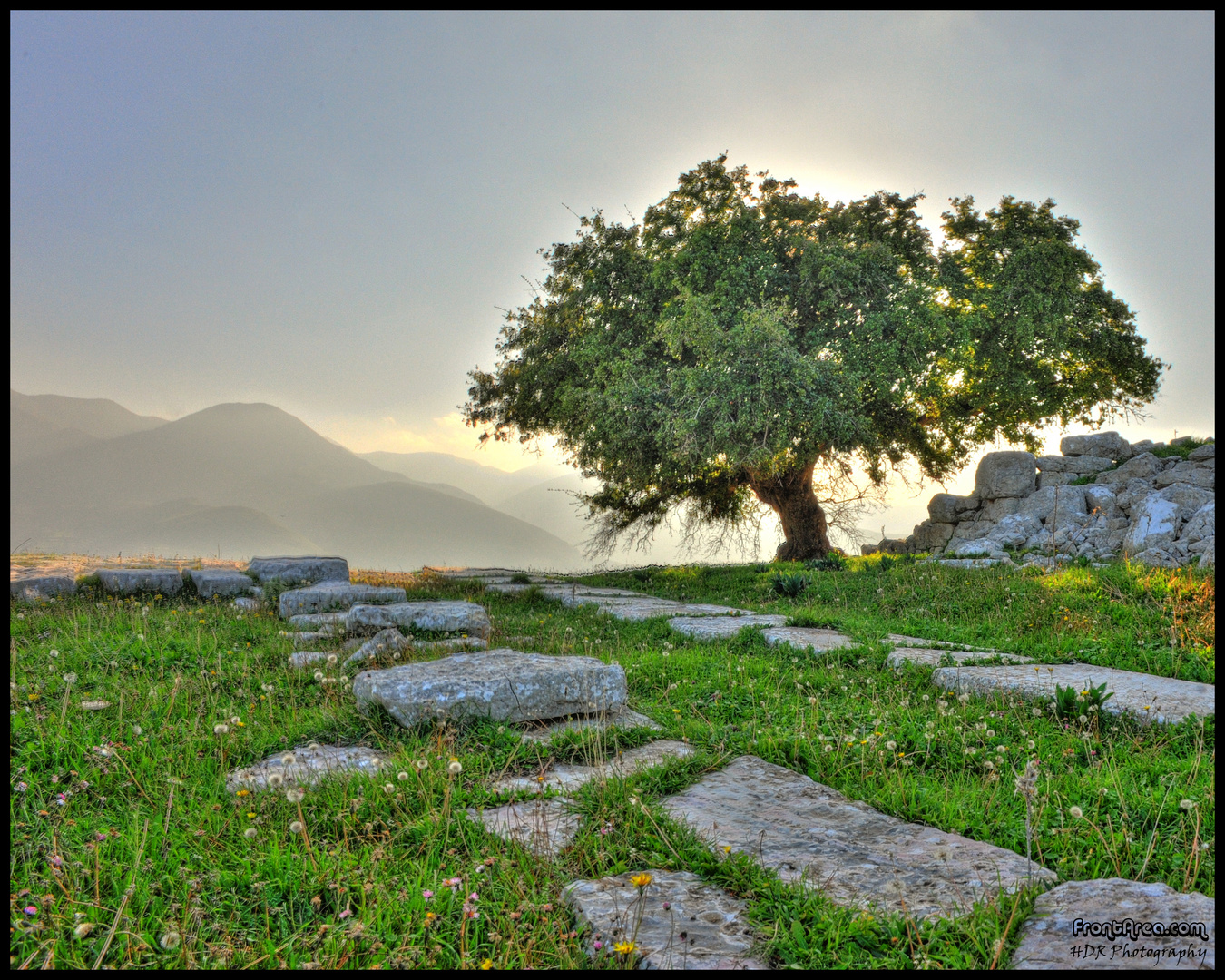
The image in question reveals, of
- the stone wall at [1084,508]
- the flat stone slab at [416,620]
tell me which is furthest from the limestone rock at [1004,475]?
the flat stone slab at [416,620]

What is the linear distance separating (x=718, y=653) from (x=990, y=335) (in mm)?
14941

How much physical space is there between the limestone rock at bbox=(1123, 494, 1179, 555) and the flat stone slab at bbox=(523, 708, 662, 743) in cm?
1423

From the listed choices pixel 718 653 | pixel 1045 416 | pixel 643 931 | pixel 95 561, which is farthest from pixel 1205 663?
pixel 95 561

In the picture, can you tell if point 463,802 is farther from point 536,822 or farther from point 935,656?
point 935,656

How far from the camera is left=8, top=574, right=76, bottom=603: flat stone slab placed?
9.76 meters

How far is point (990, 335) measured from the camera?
17453 millimetres

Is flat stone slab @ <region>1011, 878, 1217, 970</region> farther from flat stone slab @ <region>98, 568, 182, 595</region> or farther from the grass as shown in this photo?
flat stone slab @ <region>98, 568, 182, 595</region>

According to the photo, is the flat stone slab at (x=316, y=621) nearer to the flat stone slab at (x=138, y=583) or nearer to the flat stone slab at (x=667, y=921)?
the flat stone slab at (x=138, y=583)

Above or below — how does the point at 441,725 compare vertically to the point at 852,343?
below

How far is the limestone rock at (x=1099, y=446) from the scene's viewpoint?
20797 millimetres

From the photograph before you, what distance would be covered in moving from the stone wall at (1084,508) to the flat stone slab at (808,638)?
6.08m

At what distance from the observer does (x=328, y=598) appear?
9000 millimetres

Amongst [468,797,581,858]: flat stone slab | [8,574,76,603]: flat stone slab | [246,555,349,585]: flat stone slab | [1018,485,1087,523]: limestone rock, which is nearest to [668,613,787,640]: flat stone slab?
[468,797,581,858]: flat stone slab

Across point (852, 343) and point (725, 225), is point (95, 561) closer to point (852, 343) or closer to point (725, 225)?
point (725, 225)
